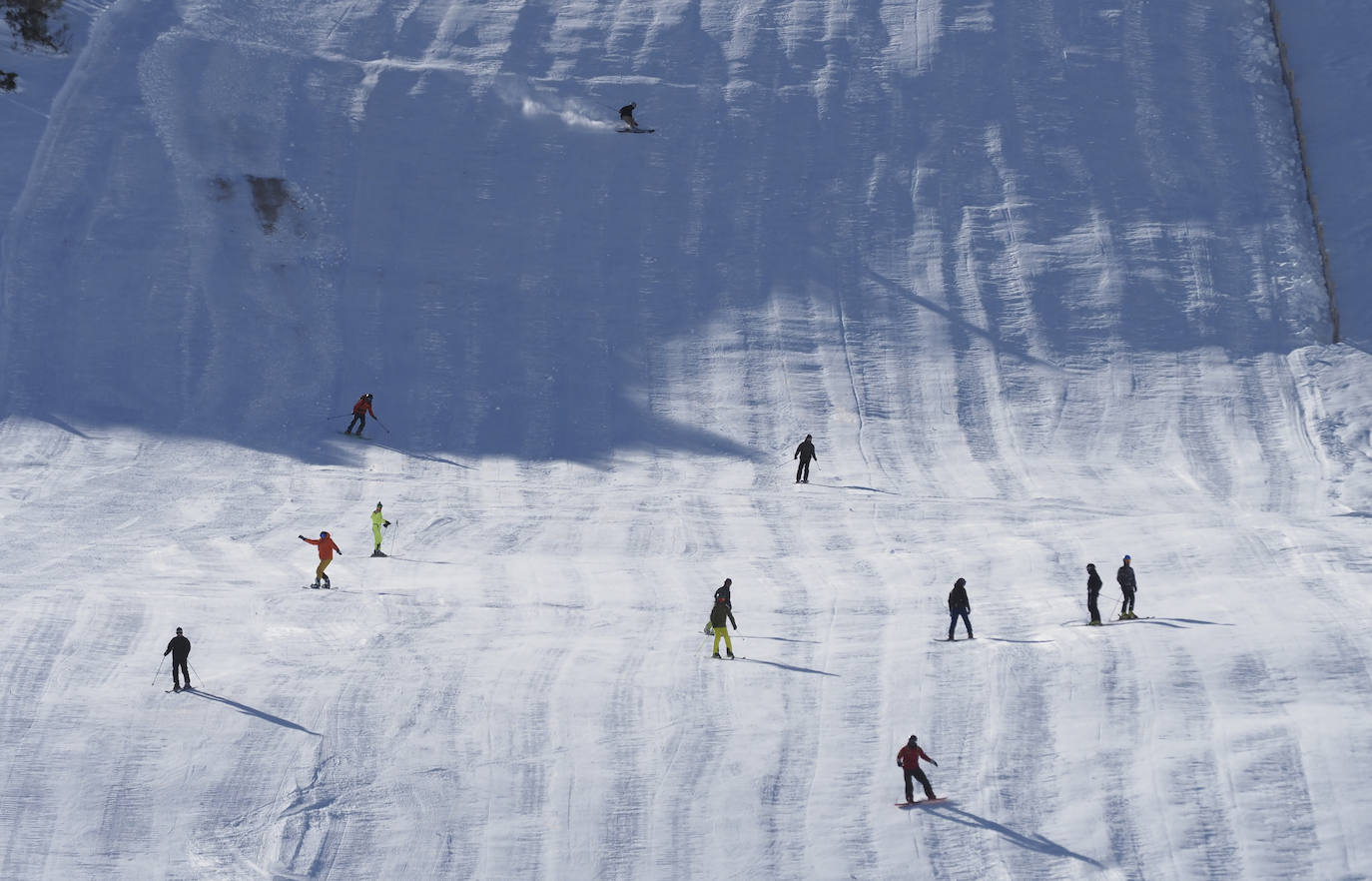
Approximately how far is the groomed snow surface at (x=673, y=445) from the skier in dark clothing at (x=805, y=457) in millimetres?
649

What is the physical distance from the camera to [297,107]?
39.7 meters

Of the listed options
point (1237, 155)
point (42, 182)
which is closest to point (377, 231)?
point (42, 182)

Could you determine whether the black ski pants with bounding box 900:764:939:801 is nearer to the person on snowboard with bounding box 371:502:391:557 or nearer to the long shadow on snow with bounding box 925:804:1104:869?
the long shadow on snow with bounding box 925:804:1104:869

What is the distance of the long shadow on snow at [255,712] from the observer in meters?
19.3

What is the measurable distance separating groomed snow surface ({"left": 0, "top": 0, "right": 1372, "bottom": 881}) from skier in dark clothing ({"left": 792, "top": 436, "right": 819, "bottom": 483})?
0.65m

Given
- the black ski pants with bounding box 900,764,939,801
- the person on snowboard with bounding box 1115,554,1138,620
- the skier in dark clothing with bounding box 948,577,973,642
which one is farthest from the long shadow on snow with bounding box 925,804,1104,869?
the person on snowboard with bounding box 1115,554,1138,620

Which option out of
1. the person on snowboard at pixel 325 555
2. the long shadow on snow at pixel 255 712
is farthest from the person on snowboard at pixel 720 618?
the person on snowboard at pixel 325 555

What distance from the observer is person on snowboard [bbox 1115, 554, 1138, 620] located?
71.5ft

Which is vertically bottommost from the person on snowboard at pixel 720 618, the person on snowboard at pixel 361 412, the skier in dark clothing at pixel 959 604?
the person on snowboard at pixel 720 618

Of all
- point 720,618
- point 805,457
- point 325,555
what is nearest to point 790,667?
point 720,618

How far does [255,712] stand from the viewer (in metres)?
19.6

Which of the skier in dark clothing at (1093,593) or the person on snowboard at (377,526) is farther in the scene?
the person on snowboard at (377,526)

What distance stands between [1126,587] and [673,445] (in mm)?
12095

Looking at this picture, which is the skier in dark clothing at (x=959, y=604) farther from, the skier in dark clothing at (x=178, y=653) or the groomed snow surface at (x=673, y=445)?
the skier in dark clothing at (x=178, y=653)
